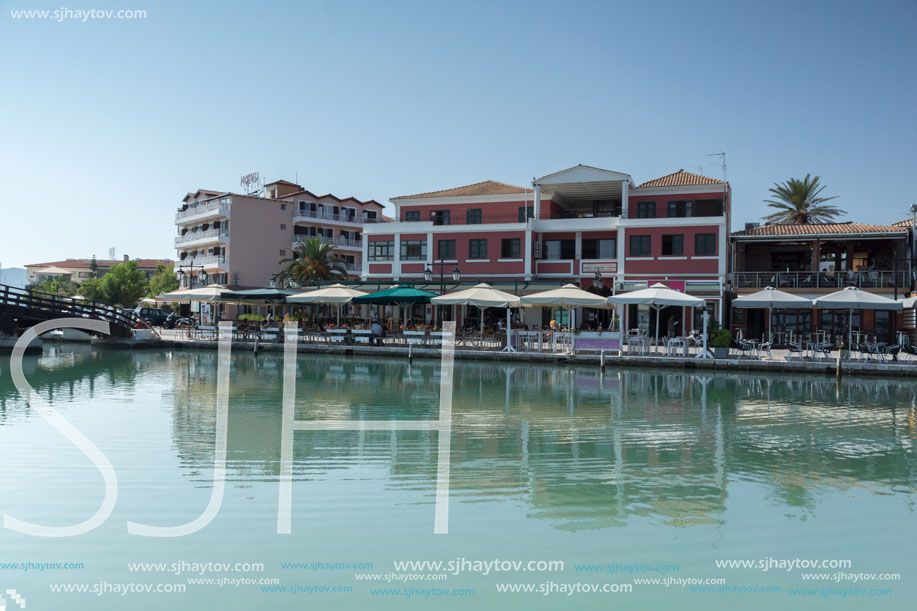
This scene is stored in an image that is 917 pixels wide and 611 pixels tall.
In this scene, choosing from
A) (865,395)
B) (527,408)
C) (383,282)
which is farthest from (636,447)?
(383,282)

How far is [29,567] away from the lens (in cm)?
705

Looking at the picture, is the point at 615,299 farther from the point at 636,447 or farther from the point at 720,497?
the point at 720,497

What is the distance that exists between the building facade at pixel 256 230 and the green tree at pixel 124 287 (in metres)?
12.4

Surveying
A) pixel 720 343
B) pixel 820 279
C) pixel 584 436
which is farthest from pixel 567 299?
pixel 820 279

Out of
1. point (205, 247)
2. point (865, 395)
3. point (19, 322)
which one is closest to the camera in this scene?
point (865, 395)

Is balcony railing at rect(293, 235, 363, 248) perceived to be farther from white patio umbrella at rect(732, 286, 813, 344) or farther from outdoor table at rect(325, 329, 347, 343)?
white patio umbrella at rect(732, 286, 813, 344)

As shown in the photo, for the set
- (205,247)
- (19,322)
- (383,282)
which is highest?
(205,247)

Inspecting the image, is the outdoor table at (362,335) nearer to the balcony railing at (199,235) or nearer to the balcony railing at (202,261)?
the balcony railing at (202,261)

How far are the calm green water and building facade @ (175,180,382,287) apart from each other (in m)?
43.0

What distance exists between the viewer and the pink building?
3606cm

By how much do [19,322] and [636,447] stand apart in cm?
3110

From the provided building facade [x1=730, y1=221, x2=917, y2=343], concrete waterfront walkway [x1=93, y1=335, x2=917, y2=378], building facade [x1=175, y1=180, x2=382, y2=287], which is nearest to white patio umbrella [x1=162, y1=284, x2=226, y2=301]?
concrete waterfront walkway [x1=93, y1=335, x2=917, y2=378]

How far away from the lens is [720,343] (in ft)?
87.7

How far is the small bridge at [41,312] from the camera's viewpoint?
98.4 feet
